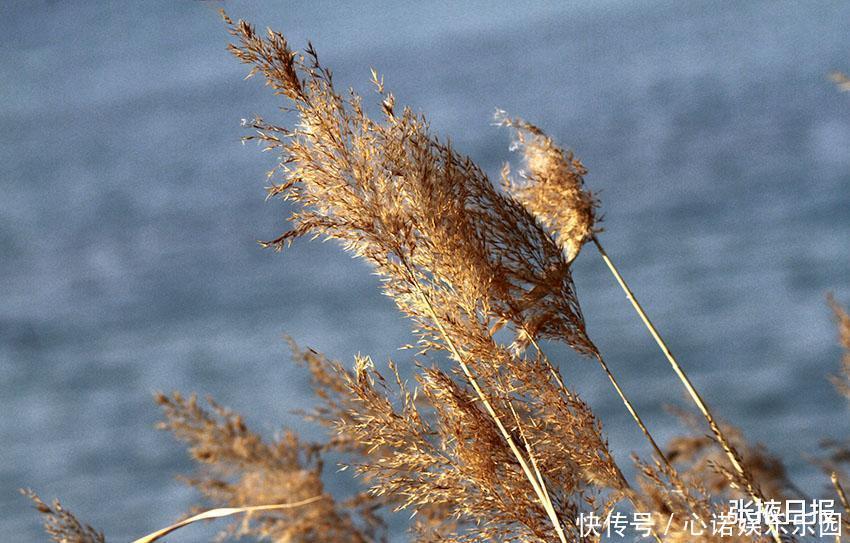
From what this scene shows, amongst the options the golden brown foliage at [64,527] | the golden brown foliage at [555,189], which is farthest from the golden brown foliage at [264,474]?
the golden brown foliage at [555,189]

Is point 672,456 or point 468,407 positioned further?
point 672,456

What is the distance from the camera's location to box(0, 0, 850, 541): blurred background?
4746 mm

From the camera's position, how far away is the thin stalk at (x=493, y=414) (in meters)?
1.30

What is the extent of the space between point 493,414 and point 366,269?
167 inches

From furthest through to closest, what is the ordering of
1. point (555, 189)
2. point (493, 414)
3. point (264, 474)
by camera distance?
1. point (264, 474)
2. point (555, 189)
3. point (493, 414)

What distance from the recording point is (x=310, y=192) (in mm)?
1366

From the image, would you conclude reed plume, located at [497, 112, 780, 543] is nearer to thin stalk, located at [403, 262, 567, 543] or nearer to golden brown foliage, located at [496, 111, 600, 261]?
golden brown foliage, located at [496, 111, 600, 261]

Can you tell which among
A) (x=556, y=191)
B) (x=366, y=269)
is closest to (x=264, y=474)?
(x=556, y=191)

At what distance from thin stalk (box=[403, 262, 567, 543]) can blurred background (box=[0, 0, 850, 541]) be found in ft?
9.52

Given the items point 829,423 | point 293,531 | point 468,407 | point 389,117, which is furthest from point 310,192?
point 829,423

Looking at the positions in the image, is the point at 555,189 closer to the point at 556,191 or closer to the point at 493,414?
the point at 556,191

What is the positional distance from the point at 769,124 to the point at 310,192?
5330mm

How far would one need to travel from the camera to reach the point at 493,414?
133cm

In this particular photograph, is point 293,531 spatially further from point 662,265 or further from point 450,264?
point 662,265
